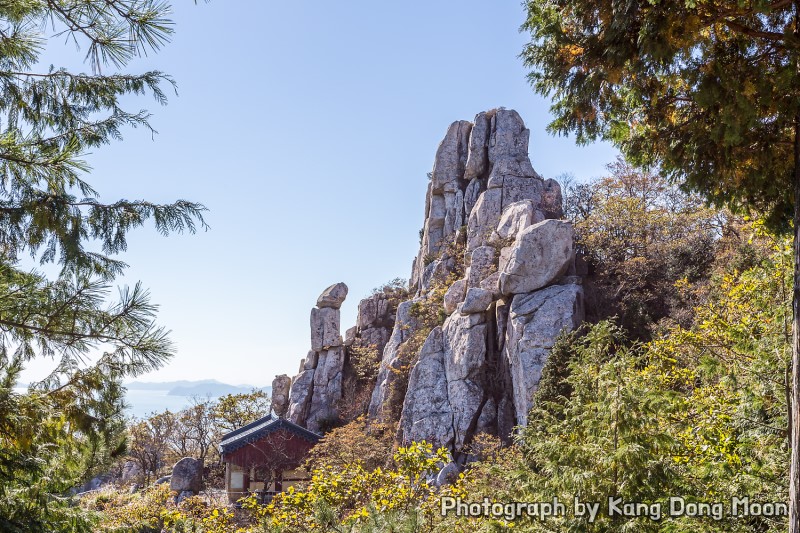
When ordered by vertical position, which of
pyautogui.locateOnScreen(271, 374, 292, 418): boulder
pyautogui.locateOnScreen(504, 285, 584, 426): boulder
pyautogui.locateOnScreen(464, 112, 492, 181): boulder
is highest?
pyautogui.locateOnScreen(464, 112, 492, 181): boulder

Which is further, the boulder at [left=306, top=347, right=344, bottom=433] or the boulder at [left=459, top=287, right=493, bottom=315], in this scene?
the boulder at [left=306, top=347, right=344, bottom=433]

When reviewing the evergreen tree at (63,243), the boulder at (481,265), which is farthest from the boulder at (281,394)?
the evergreen tree at (63,243)

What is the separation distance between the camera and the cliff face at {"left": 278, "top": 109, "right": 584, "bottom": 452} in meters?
19.8

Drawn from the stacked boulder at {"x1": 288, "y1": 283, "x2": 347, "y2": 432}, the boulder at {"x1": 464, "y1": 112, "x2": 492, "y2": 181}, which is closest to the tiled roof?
the stacked boulder at {"x1": 288, "y1": 283, "x2": 347, "y2": 432}

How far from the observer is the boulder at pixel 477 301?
2141cm

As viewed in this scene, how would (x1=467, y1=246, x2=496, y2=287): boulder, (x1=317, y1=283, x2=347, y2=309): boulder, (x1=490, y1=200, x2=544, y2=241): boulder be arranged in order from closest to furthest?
(x1=490, y1=200, x2=544, y2=241): boulder < (x1=467, y1=246, x2=496, y2=287): boulder < (x1=317, y1=283, x2=347, y2=309): boulder

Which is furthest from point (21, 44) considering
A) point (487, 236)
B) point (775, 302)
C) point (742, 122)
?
point (487, 236)

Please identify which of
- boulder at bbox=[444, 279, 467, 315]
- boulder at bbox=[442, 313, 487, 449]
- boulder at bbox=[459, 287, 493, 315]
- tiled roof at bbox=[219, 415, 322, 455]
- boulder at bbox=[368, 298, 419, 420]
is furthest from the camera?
boulder at bbox=[368, 298, 419, 420]

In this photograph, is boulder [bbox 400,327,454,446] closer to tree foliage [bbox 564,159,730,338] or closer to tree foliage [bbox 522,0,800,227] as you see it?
tree foliage [bbox 564,159,730,338]

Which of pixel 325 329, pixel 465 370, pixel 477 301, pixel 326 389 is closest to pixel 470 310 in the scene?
pixel 477 301

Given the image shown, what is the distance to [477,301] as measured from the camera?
21.4 m

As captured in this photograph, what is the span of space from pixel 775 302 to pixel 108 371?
25.4 feet

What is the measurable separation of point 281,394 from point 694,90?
29538mm

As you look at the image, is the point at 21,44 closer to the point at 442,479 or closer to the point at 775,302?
the point at 775,302
